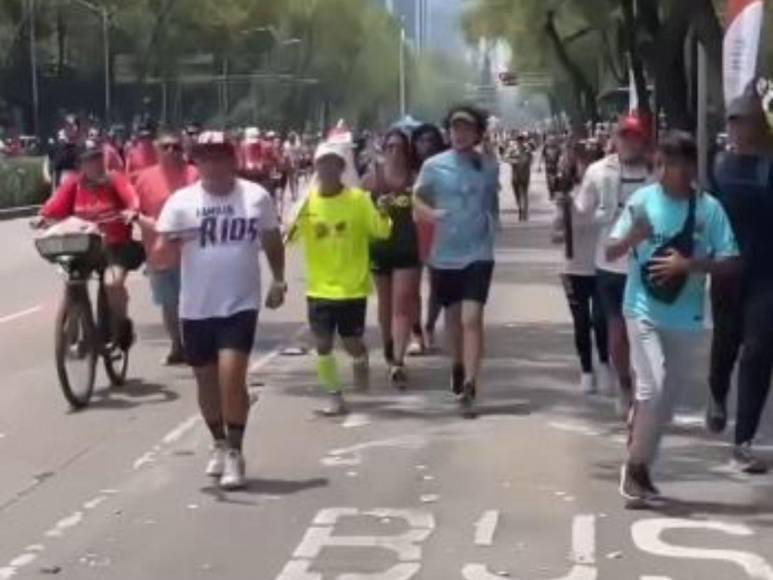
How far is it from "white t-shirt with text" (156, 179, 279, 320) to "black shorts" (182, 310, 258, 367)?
0.11 feet

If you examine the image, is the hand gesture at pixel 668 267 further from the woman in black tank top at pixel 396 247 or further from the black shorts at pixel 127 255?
the black shorts at pixel 127 255

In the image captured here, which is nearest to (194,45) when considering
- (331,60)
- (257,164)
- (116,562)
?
(331,60)

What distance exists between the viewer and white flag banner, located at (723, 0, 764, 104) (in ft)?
63.3

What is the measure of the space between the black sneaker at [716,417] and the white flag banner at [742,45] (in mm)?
8156

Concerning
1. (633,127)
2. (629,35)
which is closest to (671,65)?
(629,35)

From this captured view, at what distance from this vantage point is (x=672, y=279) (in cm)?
904

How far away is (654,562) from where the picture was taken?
806 centimetres

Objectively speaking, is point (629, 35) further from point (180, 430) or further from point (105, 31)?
point (105, 31)

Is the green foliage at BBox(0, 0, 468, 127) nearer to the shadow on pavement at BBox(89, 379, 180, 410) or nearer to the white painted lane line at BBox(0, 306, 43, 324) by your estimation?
the white painted lane line at BBox(0, 306, 43, 324)

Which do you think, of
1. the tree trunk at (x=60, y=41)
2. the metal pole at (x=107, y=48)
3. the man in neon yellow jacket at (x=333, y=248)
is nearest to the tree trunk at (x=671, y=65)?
the man in neon yellow jacket at (x=333, y=248)

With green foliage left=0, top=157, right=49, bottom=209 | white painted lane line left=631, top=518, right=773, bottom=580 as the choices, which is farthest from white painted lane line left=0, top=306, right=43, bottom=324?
green foliage left=0, top=157, right=49, bottom=209

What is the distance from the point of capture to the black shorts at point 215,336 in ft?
31.8

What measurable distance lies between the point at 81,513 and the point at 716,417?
382 centimetres

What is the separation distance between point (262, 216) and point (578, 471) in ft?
6.79
